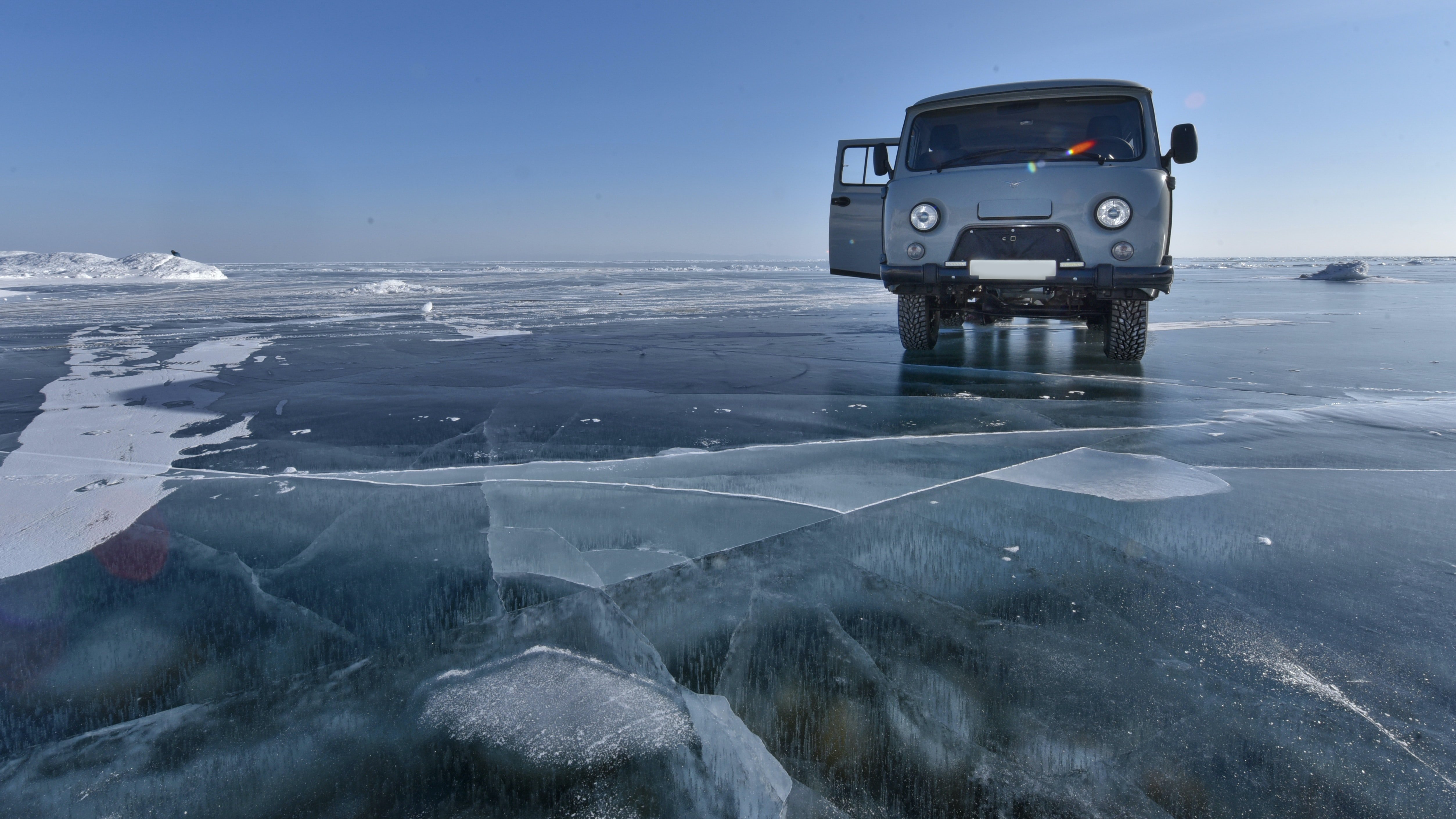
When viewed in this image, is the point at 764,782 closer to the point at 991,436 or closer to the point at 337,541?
the point at 337,541

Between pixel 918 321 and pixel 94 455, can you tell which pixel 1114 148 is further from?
pixel 94 455

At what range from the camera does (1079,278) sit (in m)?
4.96

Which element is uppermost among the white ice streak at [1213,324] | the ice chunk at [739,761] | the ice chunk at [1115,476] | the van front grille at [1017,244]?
the van front grille at [1017,244]

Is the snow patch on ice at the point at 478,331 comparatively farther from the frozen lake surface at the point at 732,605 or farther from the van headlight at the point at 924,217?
the van headlight at the point at 924,217

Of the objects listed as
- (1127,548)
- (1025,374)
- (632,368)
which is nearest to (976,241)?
(1025,374)

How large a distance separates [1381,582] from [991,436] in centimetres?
171

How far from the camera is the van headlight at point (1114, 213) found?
16.1 feet

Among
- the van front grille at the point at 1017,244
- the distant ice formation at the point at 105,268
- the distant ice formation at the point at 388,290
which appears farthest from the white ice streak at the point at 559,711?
the distant ice formation at the point at 105,268

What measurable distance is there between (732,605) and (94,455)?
3254 millimetres

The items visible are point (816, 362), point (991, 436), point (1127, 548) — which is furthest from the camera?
point (816, 362)

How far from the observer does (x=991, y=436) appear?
3578 millimetres

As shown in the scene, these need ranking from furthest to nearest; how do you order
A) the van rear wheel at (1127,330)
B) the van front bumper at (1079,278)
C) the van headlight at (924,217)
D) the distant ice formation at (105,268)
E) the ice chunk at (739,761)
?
the distant ice formation at (105,268) → the van rear wheel at (1127,330) → the van headlight at (924,217) → the van front bumper at (1079,278) → the ice chunk at (739,761)

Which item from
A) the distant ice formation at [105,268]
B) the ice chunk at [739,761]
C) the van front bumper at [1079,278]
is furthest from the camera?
the distant ice formation at [105,268]

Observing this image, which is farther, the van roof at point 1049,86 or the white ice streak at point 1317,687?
the van roof at point 1049,86
